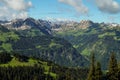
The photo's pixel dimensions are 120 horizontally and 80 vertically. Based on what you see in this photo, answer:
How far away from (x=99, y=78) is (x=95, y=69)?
2301 millimetres

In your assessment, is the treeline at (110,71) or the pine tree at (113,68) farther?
the pine tree at (113,68)

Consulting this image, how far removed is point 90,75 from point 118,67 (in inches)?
342

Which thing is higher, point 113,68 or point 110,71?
point 113,68

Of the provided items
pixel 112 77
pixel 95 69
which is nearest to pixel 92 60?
pixel 95 69

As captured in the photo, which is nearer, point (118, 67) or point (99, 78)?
point (99, 78)

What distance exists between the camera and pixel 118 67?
71.2 meters

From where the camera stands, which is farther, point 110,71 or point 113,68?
point 110,71

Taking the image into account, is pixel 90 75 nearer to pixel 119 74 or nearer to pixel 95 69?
pixel 95 69

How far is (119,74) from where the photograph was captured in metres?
68.8

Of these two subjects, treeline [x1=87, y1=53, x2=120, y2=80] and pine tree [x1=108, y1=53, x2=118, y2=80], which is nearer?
treeline [x1=87, y1=53, x2=120, y2=80]

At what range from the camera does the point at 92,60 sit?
6662 centimetres

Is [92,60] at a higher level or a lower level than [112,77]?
higher

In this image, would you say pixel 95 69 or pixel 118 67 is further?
pixel 118 67

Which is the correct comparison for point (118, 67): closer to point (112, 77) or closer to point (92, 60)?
point (112, 77)
